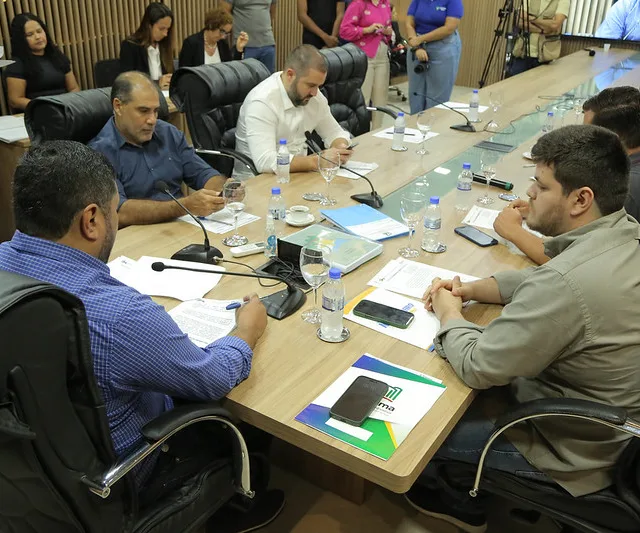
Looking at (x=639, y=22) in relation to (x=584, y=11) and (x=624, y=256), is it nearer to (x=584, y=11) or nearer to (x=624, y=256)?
(x=584, y=11)

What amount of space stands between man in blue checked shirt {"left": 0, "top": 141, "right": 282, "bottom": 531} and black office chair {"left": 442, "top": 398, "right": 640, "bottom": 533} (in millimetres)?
661

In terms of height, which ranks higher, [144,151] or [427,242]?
[144,151]

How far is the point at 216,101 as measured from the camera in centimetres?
324

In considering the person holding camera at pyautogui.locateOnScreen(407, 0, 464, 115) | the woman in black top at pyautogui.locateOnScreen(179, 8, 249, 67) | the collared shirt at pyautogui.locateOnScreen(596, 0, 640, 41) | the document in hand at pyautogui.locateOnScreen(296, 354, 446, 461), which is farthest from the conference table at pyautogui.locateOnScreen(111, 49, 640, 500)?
the collared shirt at pyautogui.locateOnScreen(596, 0, 640, 41)

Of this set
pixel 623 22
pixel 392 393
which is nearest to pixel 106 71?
pixel 392 393

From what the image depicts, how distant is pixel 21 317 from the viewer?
0.91 m

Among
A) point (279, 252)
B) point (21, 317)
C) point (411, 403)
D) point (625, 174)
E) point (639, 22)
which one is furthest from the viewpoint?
point (639, 22)

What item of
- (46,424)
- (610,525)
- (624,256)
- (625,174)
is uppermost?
(625,174)

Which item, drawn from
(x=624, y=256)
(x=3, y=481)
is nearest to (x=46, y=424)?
(x=3, y=481)

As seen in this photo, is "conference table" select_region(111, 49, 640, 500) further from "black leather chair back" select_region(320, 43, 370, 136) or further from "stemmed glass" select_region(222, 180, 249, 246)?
"black leather chair back" select_region(320, 43, 370, 136)

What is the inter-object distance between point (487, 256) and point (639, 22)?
21.2 ft

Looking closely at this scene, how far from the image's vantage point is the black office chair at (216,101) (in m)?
3.15

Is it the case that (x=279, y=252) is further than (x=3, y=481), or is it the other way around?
(x=279, y=252)

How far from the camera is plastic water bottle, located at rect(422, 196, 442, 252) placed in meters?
2.14
